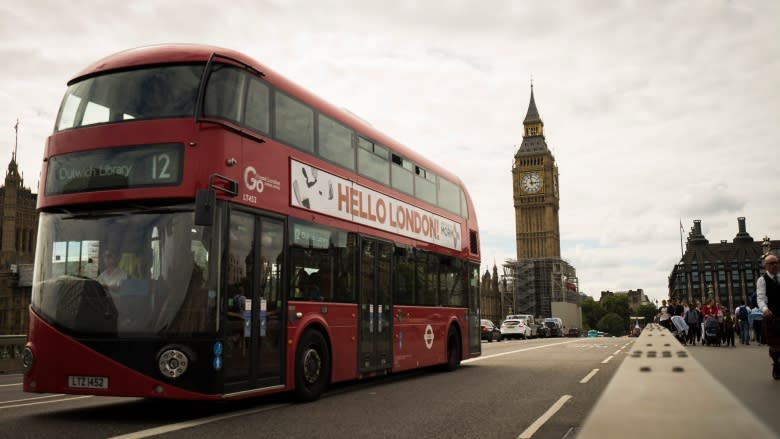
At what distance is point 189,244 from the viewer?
770cm

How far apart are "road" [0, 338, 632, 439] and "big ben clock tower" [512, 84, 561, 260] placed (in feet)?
441

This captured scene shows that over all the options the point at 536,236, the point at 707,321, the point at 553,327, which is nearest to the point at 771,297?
the point at 707,321

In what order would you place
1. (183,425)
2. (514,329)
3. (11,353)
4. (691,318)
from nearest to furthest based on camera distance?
(183,425)
(11,353)
(691,318)
(514,329)

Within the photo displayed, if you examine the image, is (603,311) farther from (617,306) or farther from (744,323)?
(744,323)

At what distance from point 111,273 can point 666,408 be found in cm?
728

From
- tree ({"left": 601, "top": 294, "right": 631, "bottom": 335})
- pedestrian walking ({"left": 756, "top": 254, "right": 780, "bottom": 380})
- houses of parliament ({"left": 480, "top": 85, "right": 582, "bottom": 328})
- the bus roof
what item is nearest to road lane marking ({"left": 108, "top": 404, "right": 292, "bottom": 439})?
the bus roof

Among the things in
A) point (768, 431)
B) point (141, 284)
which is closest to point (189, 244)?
point (141, 284)

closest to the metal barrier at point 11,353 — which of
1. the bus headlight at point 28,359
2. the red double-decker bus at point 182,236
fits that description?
the bus headlight at point 28,359

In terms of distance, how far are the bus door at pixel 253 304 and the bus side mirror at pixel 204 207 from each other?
0.57 meters

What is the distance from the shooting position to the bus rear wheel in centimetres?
919

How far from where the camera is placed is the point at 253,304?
8336mm

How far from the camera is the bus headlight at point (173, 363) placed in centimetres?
737

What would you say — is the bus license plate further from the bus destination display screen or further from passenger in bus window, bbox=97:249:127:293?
the bus destination display screen

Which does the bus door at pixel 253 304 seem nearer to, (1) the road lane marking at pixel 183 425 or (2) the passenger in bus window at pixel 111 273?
(1) the road lane marking at pixel 183 425
